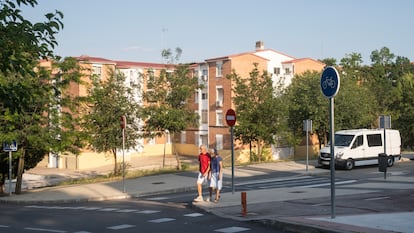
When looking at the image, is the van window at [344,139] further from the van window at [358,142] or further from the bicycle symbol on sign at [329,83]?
the bicycle symbol on sign at [329,83]

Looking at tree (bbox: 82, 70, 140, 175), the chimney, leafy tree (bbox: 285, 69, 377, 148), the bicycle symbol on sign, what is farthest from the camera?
the chimney

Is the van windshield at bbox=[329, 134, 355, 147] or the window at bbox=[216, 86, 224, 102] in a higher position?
the window at bbox=[216, 86, 224, 102]

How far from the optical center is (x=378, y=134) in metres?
30.9

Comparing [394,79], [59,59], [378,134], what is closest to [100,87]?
[59,59]

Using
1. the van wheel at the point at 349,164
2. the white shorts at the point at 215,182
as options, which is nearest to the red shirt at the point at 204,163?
the white shorts at the point at 215,182

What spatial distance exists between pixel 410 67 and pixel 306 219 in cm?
7568

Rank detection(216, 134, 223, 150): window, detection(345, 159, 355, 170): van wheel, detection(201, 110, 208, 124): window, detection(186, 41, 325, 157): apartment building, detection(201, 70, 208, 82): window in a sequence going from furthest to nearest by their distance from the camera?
1. detection(201, 110, 208, 124): window
2. detection(201, 70, 208, 82): window
3. detection(216, 134, 223, 150): window
4. detection(186, 41, 325, 157): apartment building
5. detection(345, 159, 355, 170): van wheel

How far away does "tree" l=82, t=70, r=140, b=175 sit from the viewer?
29188 millimetres

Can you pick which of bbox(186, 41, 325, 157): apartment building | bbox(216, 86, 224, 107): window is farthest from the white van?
bbox(216, 86, 224, 107): window

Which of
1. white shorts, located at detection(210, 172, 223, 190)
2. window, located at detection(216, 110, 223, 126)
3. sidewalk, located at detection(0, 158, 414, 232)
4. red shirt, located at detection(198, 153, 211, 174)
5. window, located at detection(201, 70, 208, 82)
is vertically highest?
window, located at detection(201, 70, 208, 82)

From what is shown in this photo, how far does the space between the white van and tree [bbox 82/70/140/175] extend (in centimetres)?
1130

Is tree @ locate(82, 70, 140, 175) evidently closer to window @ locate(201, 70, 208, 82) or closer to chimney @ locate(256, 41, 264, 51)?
window @ locate(201, 70, 208, 82)

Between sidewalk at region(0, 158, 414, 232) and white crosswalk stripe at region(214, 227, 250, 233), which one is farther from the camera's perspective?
white crosswalk stripe at region(214, 227, 250, 233)

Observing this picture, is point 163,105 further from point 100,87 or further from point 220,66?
point 220,66
